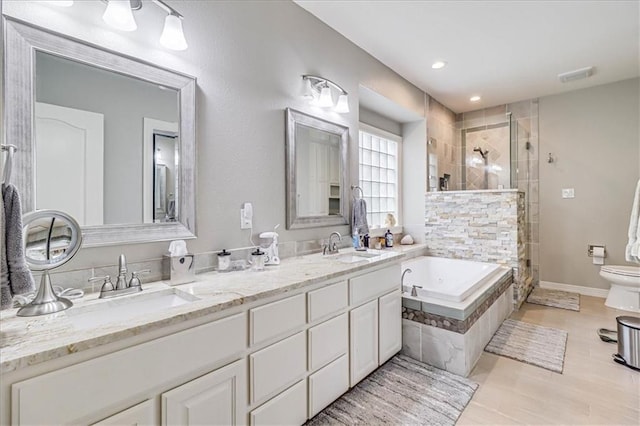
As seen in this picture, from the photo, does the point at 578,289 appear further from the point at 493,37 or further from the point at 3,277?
the point at 3,277

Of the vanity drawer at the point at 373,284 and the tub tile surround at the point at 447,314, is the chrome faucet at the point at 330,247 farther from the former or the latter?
the tub tile surround at the point at 447,314

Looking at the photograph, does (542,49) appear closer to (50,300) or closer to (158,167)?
(158,167)

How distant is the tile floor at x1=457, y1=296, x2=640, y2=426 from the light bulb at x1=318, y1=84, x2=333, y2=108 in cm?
228

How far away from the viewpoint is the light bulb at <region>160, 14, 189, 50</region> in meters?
1.54

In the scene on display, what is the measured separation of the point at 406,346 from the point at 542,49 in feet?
10.2

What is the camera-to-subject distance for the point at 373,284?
6.72ft

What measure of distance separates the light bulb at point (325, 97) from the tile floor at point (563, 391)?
2.28 m

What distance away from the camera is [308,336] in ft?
5.18

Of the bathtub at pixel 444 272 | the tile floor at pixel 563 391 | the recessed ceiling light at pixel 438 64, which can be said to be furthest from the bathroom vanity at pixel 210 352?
the recessed ceiling light at pixel 438 64

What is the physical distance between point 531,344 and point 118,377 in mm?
2990

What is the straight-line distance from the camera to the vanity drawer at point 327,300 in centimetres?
161

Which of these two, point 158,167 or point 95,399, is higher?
point 158,167

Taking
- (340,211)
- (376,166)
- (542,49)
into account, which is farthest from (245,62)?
(542,49)

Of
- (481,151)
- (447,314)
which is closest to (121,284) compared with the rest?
(447,314)
